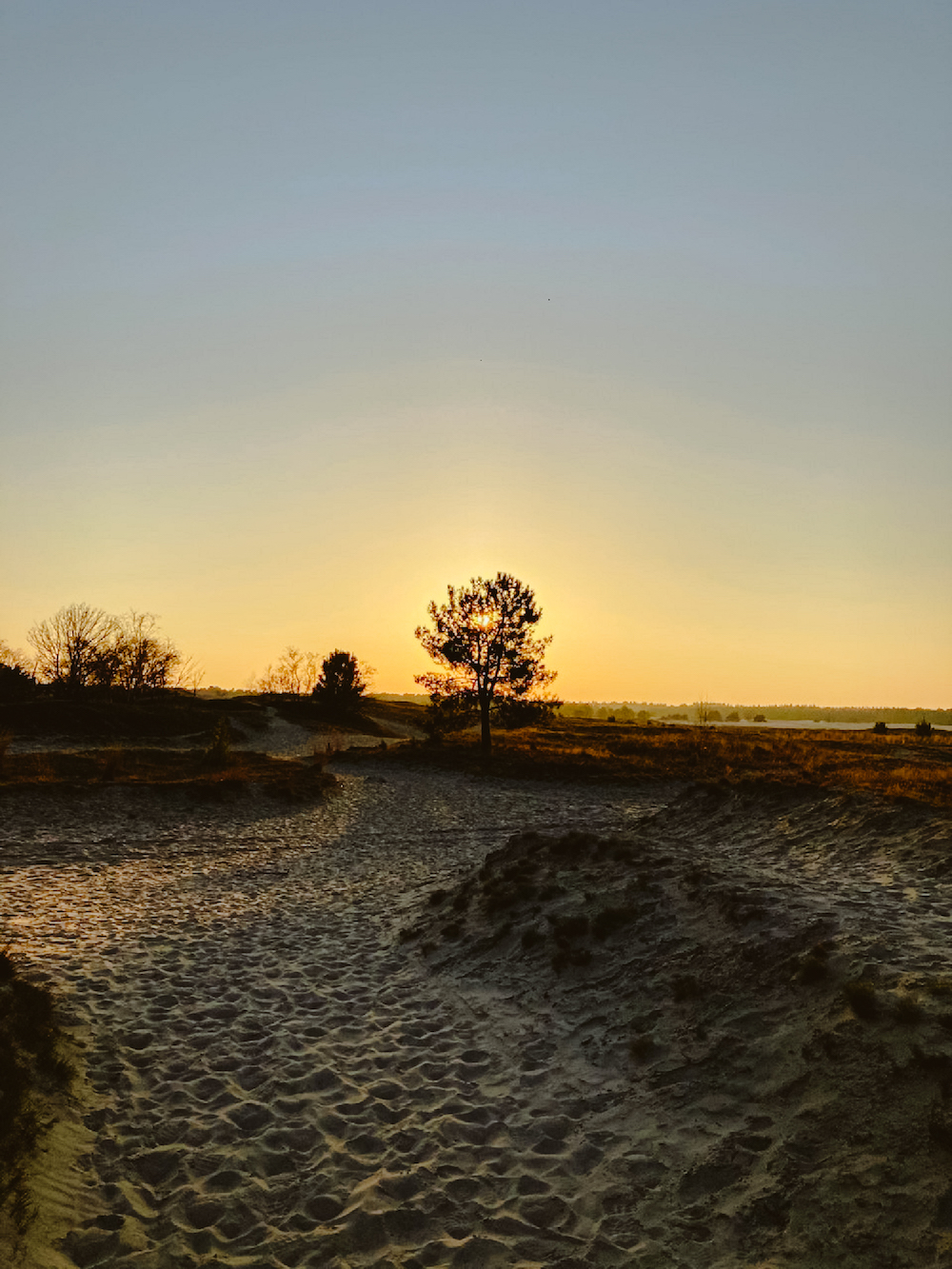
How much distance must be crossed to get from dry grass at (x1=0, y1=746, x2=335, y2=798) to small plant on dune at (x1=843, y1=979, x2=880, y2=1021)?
26369 mm

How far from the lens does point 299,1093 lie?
28.0 feet

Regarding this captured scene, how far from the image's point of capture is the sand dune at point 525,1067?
6148mm

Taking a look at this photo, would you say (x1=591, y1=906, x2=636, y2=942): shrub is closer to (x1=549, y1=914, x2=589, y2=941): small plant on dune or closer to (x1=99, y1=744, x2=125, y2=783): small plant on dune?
(x1=549, y1=914, x2=589, y2=941): small plant on dune

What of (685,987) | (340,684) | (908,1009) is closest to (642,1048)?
(685,987)

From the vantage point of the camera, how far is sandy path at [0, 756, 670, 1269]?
630 cm

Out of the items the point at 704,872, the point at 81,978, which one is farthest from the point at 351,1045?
the point at 704,872

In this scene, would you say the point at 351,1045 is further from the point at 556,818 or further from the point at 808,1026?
the point at 556,818

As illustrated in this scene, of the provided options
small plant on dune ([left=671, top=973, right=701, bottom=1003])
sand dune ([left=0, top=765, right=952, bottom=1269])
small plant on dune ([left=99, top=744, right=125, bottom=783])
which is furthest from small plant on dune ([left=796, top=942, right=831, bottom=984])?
small plant on dune ([left=99, top=744, right=125, bottom=783])

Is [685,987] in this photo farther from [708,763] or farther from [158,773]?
[708,763]

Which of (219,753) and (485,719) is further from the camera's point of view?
(485,719)

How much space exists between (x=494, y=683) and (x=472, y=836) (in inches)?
867

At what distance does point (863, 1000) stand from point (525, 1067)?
4.11 meters

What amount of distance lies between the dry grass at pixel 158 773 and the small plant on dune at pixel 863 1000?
26.4 m

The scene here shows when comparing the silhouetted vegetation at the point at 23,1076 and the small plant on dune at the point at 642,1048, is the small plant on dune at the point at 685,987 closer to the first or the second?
the small plant on dune at the point at 642,1048
